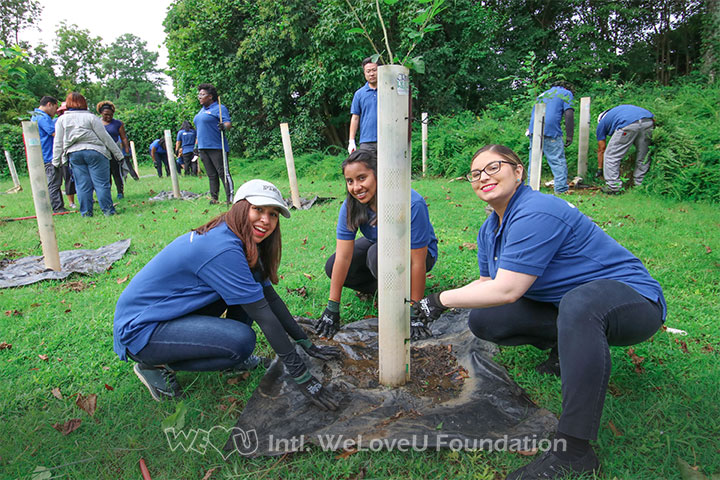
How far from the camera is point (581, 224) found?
1939mm

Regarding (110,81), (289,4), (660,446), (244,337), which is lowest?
(660,446)

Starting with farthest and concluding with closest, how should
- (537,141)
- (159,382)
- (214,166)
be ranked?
1. (214,166)
2. (537,141)
3. (159,382)

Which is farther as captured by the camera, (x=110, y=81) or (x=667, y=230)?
(x=110, y=81)

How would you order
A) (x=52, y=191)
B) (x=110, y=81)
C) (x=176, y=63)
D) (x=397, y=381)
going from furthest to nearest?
(x=110, y=81) → (x=176, y=63) → (x=52, y=191) → (x=397, y=381)

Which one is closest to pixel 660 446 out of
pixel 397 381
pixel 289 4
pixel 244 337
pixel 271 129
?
pixel 397 381

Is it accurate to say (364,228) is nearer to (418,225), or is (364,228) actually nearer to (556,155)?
(418,225)

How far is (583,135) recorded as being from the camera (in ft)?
26.2

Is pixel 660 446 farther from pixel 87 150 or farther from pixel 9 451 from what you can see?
pixel 87 150

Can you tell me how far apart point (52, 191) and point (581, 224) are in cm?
867

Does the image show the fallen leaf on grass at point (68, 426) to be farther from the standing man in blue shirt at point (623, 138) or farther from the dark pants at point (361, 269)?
the standing man in blue shirt at point (623, 138)

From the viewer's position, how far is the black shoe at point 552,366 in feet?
8.09

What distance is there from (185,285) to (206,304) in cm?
18

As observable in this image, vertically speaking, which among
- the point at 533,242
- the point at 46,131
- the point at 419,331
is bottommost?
the point at 419,331

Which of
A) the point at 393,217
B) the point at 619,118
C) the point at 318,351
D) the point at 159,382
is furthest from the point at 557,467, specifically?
the point at 619,118
